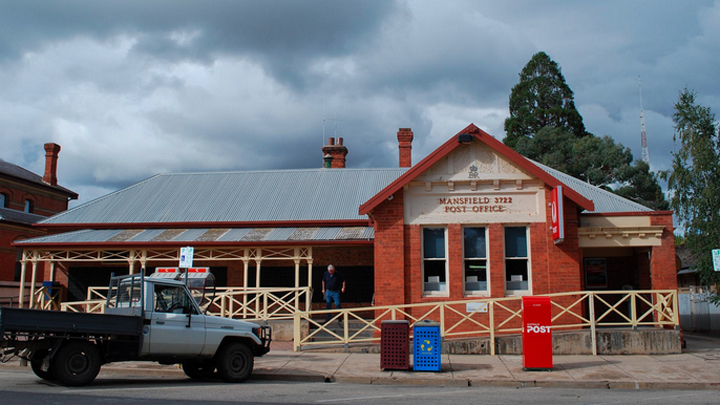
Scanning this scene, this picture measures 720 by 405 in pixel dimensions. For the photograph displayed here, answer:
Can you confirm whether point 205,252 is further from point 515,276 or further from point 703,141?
point 703,141

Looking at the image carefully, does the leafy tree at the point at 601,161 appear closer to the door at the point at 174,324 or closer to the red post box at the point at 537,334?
the red post box at the point at 537,334

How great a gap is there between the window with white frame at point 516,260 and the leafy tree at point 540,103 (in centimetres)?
3164

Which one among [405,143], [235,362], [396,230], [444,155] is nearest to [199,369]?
[235,362]

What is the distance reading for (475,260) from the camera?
631 inches

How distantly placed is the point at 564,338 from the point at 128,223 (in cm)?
1607

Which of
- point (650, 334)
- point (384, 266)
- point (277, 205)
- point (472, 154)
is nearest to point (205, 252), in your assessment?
point (277, 205)

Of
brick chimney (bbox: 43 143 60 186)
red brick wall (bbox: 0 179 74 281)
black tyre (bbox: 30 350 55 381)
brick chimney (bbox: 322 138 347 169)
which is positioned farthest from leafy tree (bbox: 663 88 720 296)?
brick chimney (bbox: 43 143 60 186)

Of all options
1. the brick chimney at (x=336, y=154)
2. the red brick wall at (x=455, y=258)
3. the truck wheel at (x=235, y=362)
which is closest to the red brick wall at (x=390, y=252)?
the red brick wall at (x=455, y=258)

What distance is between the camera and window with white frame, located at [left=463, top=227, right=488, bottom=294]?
1594 cm

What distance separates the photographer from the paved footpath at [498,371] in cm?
1071

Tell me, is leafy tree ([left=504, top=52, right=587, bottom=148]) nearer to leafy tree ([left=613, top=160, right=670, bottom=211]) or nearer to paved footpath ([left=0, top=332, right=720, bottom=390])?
leafy tree ([left=613, top=160, right=670, bottom=211])

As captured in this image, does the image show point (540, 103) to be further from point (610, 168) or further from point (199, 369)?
point (199, 369)

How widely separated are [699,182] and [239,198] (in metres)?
17.2

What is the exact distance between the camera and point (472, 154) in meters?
16.2
